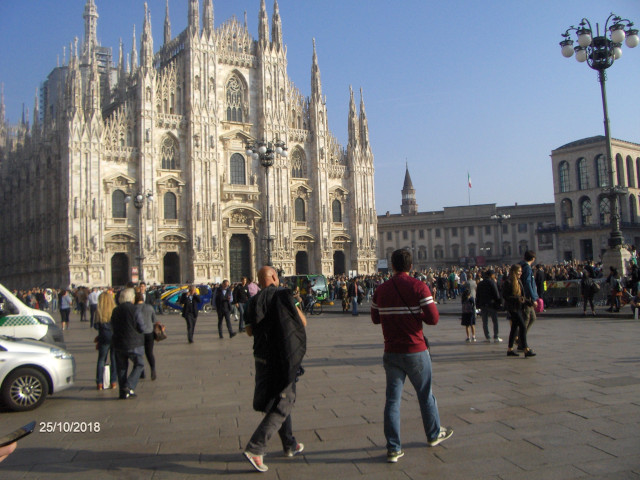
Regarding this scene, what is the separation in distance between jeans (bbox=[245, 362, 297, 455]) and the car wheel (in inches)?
154

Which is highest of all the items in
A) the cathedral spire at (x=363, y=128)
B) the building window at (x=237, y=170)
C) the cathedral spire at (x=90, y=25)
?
the cathedral spire at (x=90, y=25)

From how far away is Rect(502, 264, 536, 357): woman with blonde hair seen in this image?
374 inches

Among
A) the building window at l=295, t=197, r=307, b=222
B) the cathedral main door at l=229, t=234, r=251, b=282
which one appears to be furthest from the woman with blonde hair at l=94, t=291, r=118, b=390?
the building window at l=295, t=197, r=307, b=222

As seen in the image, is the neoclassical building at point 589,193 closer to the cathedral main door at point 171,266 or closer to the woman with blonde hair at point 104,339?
the cathedral main door at point 171,266

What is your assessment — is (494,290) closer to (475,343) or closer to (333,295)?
(475,343)

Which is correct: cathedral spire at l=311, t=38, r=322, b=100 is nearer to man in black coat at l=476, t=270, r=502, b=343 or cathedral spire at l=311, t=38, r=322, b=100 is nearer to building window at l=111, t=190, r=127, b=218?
Result: building window at l=111, t=190, r=127, b=218

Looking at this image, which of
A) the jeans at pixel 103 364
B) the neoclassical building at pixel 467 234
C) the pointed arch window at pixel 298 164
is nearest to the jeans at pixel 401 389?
the jeans at pixel 103 364

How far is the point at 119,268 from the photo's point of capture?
127 feet

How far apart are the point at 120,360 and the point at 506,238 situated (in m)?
71.2

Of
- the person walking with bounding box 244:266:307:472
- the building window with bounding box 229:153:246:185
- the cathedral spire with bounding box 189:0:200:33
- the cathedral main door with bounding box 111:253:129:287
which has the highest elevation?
the cathedral spire with bounding box 189:0:200:33

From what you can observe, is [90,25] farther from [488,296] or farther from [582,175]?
[488,296]

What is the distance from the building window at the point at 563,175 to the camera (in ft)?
180

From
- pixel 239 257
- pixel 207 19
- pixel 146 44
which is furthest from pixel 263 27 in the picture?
pixel 239 257

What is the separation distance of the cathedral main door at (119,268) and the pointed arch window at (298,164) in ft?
47.8
